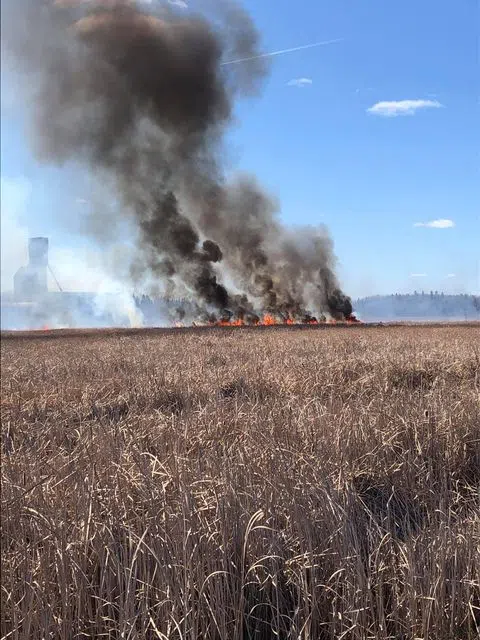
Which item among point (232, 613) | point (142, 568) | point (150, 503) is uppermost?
point (150, 503)

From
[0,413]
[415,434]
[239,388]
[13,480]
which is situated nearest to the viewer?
[13,480]

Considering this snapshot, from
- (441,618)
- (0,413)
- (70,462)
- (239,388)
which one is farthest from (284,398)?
(441,618)

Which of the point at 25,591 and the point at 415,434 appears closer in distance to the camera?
the point at 25,591

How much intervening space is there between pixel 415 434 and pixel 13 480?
3.09 metres

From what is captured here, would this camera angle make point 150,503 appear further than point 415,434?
No

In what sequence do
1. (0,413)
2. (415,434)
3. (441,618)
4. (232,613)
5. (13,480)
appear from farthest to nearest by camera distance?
(0,413) → (415,434) → (13,480) → (232,613) → (441,618)

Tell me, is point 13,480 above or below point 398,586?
above

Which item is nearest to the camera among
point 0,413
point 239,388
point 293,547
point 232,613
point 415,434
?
point 232,613

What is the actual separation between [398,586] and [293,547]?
560mm

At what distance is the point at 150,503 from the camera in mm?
3553

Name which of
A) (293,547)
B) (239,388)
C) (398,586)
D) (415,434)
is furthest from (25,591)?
(239,388)

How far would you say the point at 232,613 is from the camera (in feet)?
10.5

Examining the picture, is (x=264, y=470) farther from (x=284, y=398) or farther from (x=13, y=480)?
(x=284, y=398)

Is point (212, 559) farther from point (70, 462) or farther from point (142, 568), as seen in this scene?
point (70, 462)
